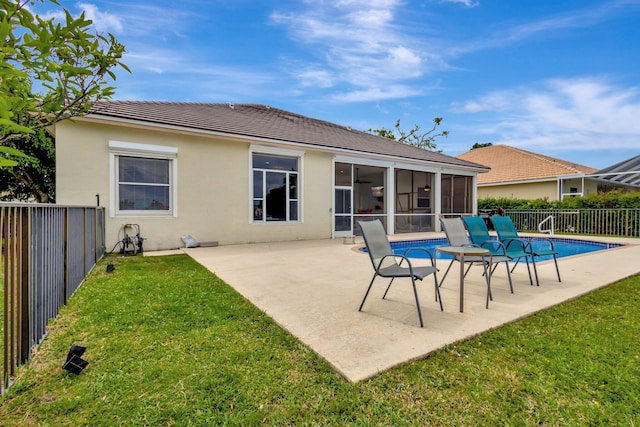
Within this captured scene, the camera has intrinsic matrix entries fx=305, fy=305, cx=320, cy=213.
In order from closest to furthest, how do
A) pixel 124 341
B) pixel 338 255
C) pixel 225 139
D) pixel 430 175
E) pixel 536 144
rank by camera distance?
pixel 124 341 → pixel 338 255 → pixel 225 139 → pixel 430 175 → pixel 536 144

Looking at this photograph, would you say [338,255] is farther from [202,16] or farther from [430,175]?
[430,175]

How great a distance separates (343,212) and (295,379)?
10.8 metres

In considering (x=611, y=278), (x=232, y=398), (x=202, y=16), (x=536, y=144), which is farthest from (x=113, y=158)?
(x=536, y=144)

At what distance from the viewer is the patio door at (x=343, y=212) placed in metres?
12.7

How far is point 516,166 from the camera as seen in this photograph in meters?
23.0

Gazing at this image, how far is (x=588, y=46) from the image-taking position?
46.5ft

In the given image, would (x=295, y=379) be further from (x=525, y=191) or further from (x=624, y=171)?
(x=525, y=191)

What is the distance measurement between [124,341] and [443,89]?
22.4 meters

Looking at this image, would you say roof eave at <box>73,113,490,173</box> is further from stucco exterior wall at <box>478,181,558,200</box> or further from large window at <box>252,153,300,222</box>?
stucco exterior wall at <box>478,181,558,200</box>

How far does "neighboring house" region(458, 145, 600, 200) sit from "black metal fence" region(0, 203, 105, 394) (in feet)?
76.8

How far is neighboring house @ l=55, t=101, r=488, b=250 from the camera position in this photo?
823cm

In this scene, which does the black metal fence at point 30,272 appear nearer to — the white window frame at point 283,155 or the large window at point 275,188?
the white window frame at point 283,155

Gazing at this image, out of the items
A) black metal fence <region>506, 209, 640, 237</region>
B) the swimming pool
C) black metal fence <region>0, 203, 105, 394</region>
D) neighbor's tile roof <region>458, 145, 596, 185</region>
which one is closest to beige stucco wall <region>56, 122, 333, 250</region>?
the swimming pool

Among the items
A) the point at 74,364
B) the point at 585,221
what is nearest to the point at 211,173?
the point at 74,364
